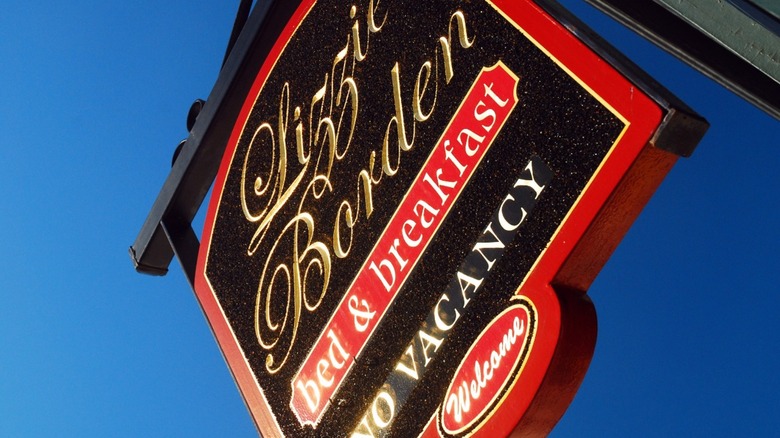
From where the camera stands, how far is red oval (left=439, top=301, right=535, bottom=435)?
1078mm

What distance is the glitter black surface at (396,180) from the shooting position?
1.11 m

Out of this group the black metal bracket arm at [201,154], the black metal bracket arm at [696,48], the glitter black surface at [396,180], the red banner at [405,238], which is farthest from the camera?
the black metal bracket arm at [201,154]

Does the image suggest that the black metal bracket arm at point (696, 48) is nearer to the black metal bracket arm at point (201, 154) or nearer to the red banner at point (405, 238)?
the red banner at point (405, 238)

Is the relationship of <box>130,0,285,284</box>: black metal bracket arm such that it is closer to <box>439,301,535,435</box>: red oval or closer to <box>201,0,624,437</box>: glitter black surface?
<box>201,0,624,437</box>: glitter black surface

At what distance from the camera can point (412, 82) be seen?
1.39 meters

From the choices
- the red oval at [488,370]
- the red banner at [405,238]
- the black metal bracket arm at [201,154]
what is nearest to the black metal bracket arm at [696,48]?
the red banner at [405,238]

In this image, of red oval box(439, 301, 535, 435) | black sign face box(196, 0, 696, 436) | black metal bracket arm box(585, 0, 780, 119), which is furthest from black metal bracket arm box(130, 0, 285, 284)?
black metal bracket arm box(585, 0, 780, 119)

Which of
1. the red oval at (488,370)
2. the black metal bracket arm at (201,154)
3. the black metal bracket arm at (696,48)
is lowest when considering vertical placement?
the black metal bracket arm at (201,154)

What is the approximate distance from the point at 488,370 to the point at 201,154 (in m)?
1.15

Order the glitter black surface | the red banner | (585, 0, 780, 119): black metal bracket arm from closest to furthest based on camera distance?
(585, 0, 780, 119): black metal bracket arm → the glitter black surface → the red banner

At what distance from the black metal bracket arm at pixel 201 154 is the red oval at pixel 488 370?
0.94 m

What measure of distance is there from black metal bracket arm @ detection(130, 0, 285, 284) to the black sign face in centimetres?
18

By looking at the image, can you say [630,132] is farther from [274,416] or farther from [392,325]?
[274,416]

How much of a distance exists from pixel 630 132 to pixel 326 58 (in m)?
0.75
